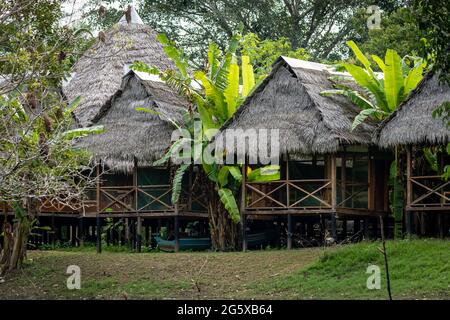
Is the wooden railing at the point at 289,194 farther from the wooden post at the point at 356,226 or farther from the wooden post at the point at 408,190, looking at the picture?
the wooden post at the point at 356,226

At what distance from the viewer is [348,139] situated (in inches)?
896

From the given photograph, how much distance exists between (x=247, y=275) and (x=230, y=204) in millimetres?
2926

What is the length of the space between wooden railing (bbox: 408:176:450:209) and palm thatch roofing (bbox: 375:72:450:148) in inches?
30.4

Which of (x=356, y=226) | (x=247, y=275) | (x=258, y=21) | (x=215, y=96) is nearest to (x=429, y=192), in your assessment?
(x=247, y=275)

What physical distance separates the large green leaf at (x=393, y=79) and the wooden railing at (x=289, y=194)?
1994 millimetres

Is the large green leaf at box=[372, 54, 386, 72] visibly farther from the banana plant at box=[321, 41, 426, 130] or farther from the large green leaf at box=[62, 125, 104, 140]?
the large green leaf at box=[62, 125, 104, 140]

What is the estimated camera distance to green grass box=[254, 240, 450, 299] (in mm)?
18156

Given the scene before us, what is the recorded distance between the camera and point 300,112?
23.7 meters

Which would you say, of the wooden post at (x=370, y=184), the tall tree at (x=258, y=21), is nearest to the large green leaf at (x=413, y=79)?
the wooden post at (x=370, y=184)

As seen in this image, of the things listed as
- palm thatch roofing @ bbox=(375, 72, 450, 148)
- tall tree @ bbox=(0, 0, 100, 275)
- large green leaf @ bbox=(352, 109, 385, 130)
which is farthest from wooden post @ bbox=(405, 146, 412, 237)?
tall tree @ bbox=(0, 0, 100, 275)

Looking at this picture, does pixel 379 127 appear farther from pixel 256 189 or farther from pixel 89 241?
pixel 89 241

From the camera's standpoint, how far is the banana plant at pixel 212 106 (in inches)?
941
